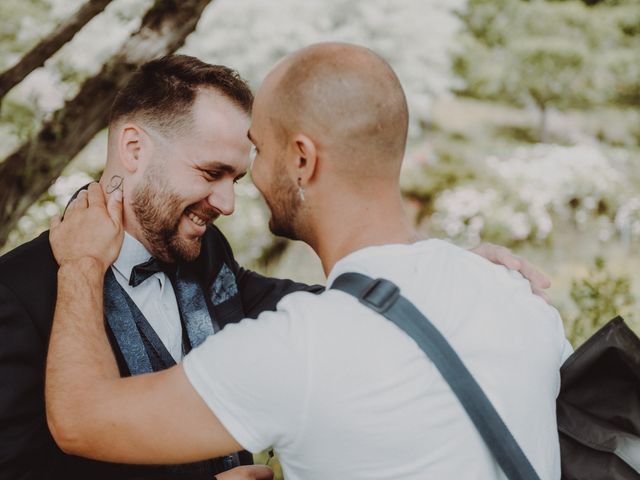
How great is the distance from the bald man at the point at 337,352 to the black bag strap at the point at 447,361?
0.07 feet

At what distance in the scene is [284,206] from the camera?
1.83 m

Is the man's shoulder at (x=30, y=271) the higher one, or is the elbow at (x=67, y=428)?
the man's shoulder at (x=30, y=271)

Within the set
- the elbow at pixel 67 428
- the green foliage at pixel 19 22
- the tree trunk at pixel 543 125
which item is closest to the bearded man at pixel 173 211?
the elbow at pixel 67 428

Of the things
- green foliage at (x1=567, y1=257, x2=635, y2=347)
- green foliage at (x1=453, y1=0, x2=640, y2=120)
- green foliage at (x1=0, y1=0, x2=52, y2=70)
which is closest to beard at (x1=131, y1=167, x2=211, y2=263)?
green foliage at (x1=567, y1=257, x2=635, y2=347)

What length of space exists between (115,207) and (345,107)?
854 mm

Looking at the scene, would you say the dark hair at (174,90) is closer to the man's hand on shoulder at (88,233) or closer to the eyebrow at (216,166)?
the eyebrow at (216,166)

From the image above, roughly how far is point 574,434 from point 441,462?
17.6 inches

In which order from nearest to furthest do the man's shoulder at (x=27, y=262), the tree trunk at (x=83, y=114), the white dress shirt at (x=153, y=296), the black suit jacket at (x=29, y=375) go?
the black suit jacket at (x=29, y=375)
the man's shoulder at (x=27, y=262)
the white dress shirt at (x=153, y=296)
the tree trunk at (x=83, y=114)

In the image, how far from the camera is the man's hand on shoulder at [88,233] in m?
2.01

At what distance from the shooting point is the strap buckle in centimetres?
150

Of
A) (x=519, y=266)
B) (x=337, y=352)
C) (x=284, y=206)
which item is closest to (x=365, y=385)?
(x=337, y=352)

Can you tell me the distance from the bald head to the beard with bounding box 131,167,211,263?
0.68 meters

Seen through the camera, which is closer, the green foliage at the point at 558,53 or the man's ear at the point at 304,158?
the man's ear at the point at 304,158

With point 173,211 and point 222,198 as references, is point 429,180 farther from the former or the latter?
point 173,211
